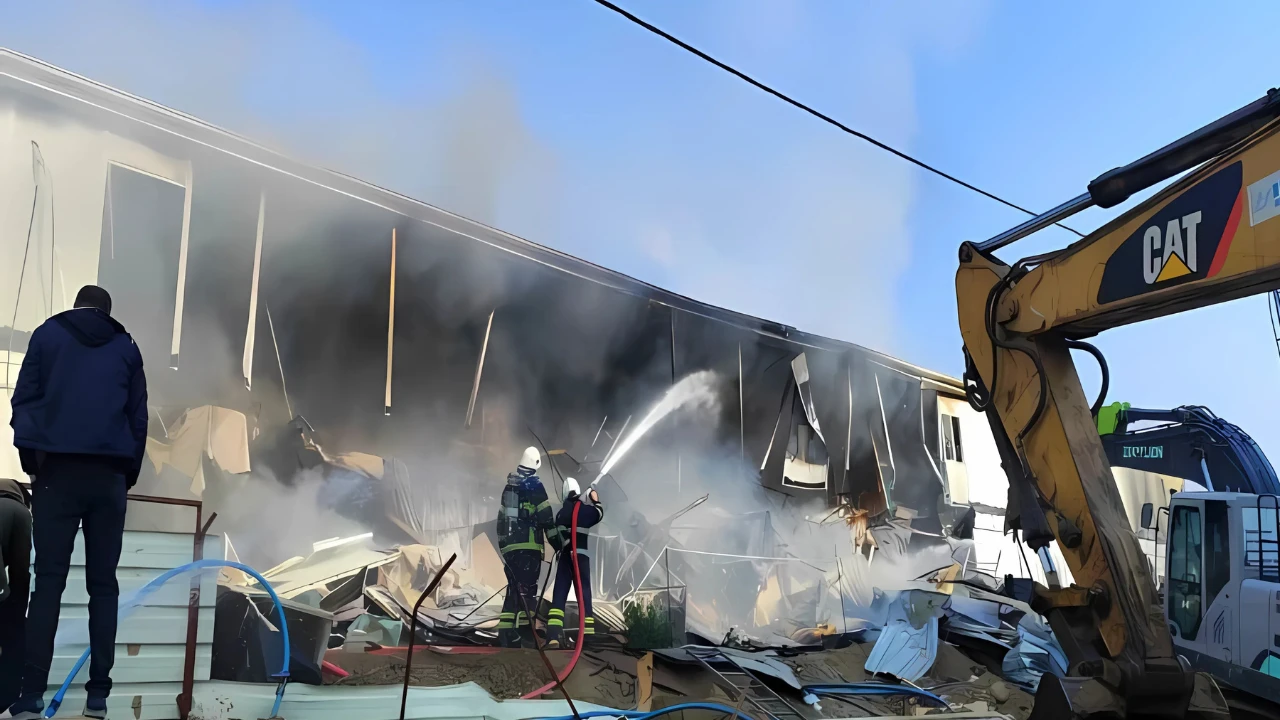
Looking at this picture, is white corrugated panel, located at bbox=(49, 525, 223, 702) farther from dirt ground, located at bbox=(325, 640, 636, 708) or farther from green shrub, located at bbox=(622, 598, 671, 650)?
green shrub, located at bbox=(622, 598, 671, 650)

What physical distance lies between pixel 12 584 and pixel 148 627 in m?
0.66

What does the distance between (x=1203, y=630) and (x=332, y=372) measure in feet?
27.8

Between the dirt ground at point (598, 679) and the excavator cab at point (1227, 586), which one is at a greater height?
the excavator cab at point (1227, 586)

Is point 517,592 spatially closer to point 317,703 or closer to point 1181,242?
point 317,703

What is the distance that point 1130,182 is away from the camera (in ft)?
15.6

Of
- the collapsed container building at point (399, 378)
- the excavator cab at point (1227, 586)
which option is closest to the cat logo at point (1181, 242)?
the excavator cab at point (1227, 586)

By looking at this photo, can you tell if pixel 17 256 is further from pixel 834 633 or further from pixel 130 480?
pixel 834 633

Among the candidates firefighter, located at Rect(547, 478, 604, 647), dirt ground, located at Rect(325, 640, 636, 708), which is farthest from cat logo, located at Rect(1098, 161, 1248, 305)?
firefighter, located at Rect(547, 478, 604, 647)

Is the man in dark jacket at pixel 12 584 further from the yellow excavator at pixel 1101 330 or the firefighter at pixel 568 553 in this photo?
the yellow excavator at pixel 1101 330

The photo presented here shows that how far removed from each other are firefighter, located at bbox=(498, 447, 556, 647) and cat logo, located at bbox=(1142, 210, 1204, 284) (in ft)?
16.6

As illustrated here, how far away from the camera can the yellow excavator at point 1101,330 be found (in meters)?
4.20

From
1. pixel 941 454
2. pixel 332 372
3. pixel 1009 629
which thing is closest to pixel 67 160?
pixel 332 372

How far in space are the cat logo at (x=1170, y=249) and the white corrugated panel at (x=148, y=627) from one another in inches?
198

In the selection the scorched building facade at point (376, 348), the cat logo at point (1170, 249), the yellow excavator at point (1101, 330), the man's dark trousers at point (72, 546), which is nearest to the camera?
the man's dark trousers at point (72, 546)
